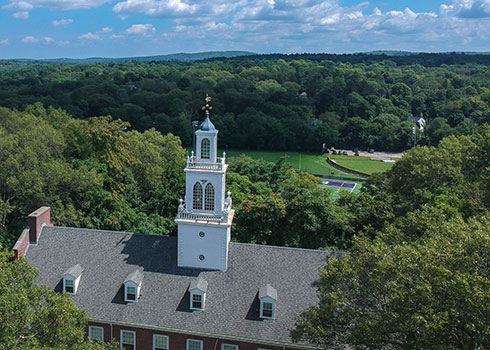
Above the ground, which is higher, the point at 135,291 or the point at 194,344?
the point at 135,291

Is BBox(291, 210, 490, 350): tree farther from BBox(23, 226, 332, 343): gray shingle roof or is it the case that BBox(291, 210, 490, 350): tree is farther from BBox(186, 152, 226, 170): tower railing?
BBox(186, 152, 226, 170): tower railing

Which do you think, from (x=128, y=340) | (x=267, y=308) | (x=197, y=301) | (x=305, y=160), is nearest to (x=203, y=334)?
(x=197, y=301)

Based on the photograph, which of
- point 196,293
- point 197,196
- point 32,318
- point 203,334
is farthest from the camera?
point 197,196

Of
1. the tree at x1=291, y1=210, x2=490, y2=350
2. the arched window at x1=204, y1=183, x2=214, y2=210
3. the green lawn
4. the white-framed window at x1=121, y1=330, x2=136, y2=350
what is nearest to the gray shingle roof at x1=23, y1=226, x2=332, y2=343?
the white-framed window at x1=121, y1=330, x2=136, y2=350

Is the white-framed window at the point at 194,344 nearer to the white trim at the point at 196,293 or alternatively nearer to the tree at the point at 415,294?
the white trim at the point at 196,293

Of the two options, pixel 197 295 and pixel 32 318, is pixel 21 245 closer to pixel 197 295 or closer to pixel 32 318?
pixel 197 295

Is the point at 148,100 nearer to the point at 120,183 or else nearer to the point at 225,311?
the point at 120,183

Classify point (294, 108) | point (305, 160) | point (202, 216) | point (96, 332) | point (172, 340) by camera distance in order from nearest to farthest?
point (172, 340)
point (96, 332)
point (202, 216)
point (305, 160)
point (294, 108)

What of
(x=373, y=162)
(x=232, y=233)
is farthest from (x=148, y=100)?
(x=232, y=233)
